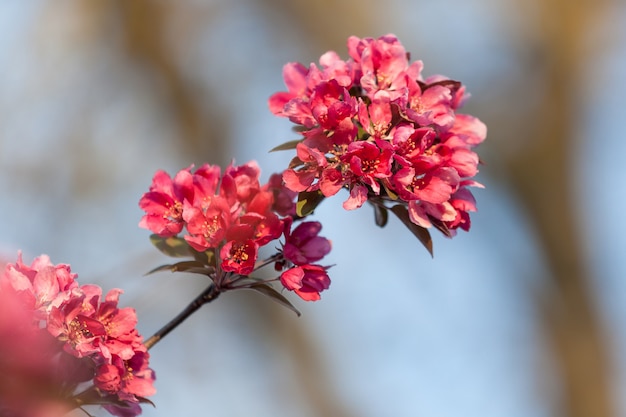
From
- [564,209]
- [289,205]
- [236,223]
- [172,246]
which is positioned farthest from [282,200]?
[564,209]

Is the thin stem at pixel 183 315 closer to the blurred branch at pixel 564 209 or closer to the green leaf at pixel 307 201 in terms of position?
the green leaf at pixel 307 201

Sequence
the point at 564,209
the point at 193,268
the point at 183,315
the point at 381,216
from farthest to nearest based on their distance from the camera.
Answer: the point at 564,209, the point at 381,216, the point at 193,268, the point at 183,315

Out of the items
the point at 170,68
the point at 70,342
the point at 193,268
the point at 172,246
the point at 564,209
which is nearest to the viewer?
the point at 70,342

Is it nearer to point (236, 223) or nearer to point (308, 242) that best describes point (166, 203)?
point (236, 223)

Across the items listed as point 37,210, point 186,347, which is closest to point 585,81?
point 186,347

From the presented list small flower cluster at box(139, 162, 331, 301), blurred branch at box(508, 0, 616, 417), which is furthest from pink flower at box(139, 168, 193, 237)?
blurred branch at box(508, 0, 616, 417)

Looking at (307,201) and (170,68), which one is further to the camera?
(170,68)

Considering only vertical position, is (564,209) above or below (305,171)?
below
